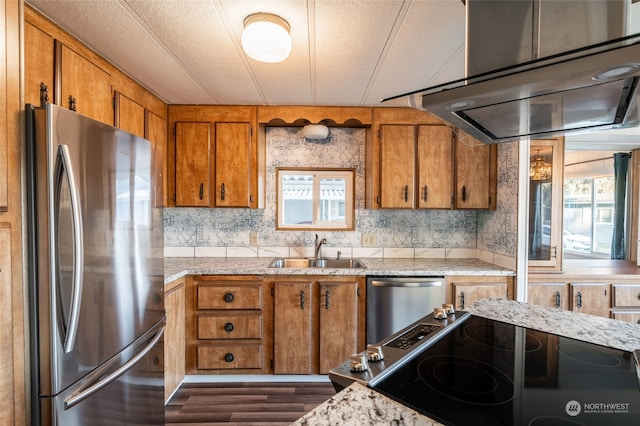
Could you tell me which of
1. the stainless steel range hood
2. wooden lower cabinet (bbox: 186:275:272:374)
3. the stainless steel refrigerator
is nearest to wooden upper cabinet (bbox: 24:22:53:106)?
the stainless steel refrigerator

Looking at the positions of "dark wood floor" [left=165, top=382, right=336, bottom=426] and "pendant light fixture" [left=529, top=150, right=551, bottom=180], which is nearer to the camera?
"dark wood floor" [left=165, top=382, right=336, bottom=426]

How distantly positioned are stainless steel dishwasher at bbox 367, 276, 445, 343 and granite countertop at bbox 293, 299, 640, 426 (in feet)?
2.73

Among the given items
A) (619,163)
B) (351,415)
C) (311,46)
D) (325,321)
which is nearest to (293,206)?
(325,321)

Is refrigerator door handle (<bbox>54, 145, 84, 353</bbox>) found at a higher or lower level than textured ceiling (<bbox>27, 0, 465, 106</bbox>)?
lower

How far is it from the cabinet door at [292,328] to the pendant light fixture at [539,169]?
2116 millimetres

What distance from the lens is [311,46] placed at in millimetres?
1824

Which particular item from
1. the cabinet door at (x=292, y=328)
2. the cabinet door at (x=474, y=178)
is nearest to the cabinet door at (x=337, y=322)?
the cabinet door at (x=292, y=328)

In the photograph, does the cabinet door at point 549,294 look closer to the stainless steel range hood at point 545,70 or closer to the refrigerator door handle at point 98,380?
the stainless steel range hood at point 545,70

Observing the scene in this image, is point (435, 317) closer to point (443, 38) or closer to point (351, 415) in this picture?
point (351, 415)

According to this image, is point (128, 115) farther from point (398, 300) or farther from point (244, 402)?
point (398, 300)

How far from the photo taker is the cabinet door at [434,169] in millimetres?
2807

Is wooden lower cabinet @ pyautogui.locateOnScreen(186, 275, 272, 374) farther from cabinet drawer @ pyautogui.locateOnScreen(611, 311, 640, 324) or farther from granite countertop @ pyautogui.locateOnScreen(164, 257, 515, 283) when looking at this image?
cabinet drawer @ pyautogui.locateOnScreen(611, 311, 640, 324)

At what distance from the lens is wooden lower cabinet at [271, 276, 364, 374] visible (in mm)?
2490

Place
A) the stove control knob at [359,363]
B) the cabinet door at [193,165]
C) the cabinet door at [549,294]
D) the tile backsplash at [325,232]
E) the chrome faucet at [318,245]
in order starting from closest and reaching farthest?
1. the stove control knob at [359,363]
2. the cabinet door at [549,294]
3. the cabinet door at [193,165]
4. the chrome faucet at [318,245]
5. the tile backsplash at [325,232]
